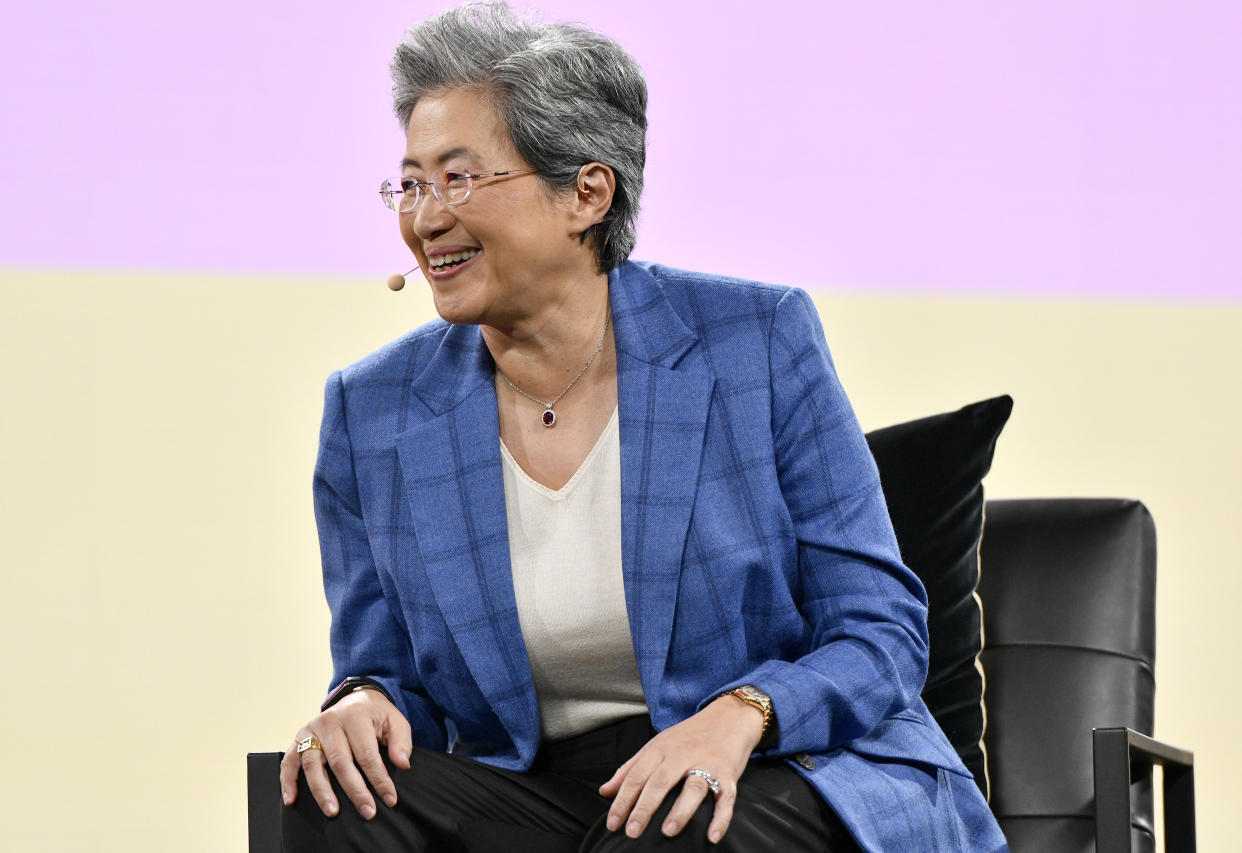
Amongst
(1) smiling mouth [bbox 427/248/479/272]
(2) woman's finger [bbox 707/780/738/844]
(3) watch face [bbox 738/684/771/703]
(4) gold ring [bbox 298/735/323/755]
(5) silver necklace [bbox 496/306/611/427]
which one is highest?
(1) smiling mouth [bbox 427/248/479/272]

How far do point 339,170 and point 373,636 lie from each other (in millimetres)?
1311

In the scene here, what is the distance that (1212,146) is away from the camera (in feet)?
8.98

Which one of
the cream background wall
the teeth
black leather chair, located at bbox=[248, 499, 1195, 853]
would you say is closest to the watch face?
the teeth

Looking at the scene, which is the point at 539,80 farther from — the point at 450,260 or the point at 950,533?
the point at 950,533

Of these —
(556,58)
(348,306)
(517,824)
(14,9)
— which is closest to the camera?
(517,824)

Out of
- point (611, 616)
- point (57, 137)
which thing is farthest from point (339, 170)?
point (611, 616)

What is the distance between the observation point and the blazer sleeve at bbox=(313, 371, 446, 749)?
159cm

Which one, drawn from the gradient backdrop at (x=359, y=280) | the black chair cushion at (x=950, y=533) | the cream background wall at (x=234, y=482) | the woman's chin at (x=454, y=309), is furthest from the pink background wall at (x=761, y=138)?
the woman's chin at (x=454, y=309)

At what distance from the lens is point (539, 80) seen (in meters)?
1.54

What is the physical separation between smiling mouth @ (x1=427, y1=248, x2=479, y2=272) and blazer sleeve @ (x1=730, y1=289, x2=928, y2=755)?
32cm

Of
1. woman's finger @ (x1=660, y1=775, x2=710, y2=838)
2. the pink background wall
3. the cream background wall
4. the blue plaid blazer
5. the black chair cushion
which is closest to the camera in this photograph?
woman's finger @ (x1=660, y1=775, x2=710, y2=838)

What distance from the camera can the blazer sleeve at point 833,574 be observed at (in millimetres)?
1384

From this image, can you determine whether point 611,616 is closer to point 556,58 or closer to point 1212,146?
point 556,58

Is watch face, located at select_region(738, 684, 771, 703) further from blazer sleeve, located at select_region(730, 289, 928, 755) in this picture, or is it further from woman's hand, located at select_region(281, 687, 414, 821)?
woman's hand, located at select_region(281, 687, 414, 821)
